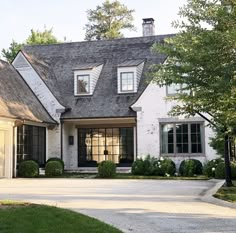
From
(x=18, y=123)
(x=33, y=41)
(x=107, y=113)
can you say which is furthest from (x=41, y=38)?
(x=18, y=123)

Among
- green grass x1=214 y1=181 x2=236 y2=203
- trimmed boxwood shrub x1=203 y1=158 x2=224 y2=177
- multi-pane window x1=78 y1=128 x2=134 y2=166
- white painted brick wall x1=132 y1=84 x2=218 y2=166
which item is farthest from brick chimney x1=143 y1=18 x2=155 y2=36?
green grass x1=214 y1=181 x2=236 y2=203

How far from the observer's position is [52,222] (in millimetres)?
7520

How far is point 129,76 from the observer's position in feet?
83.7

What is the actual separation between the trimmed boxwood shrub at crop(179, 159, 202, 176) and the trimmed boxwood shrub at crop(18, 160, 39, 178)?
7.11m

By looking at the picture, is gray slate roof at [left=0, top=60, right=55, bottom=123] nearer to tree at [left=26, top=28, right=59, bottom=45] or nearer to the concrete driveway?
the concrete driveway

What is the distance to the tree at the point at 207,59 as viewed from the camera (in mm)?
11414

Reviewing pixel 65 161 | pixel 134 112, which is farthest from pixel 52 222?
pixel 65 161

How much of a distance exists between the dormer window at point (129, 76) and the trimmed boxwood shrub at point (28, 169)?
6.97 meters

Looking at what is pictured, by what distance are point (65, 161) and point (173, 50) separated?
45.7ft

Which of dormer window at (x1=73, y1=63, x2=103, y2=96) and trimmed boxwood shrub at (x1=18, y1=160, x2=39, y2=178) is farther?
dormer window at (x1=73, y1=63, x2=103, y2=96)

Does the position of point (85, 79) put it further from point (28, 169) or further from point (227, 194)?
point (227, 194)

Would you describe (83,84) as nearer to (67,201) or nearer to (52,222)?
(67,201)

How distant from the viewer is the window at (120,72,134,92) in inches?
1001

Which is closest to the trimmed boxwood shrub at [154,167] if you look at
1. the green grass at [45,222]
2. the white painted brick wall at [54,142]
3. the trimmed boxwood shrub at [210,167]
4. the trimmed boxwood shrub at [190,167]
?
the trimmed boxwood shrub at [190,167]
